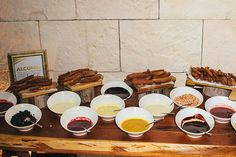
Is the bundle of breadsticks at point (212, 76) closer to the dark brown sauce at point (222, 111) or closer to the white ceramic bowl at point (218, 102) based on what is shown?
Result: the white ceramic bowl at point (218, 102)

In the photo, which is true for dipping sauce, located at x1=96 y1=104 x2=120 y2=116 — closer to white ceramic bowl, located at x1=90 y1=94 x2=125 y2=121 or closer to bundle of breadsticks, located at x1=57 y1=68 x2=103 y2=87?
white ceramic bowl, located at x1=90 y1=94 x2=125 y2=121

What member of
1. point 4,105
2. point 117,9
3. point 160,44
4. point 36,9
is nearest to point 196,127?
point 160,44

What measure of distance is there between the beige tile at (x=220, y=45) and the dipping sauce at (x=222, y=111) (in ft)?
2.16

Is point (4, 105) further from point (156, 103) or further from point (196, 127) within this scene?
point (196, 127)

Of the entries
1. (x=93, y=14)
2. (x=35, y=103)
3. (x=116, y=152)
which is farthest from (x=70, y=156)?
(x=93, y=14)

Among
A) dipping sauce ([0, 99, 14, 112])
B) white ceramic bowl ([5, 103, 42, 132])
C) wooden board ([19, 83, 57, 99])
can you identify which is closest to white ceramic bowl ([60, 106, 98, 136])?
white ceramic bowl ([5, 103, 42, 132])

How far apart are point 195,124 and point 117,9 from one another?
1470mm

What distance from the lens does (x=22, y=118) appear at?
8.70 feet

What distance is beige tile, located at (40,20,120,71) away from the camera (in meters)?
3.30

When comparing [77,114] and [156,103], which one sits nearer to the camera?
[77,114]

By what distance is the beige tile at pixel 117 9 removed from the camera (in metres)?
3.13

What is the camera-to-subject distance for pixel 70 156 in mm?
3223

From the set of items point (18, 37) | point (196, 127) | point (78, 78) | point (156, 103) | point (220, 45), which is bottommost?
point (196, 127)

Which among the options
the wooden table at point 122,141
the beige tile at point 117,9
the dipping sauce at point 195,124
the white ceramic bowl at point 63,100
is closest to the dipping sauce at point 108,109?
the wooden table at point 122,141
